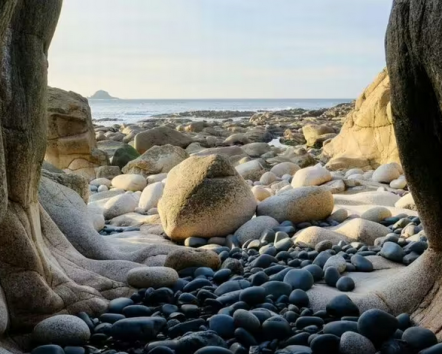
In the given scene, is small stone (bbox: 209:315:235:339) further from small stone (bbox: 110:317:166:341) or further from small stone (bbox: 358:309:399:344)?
small stone (bbox: 358:309:399:344)

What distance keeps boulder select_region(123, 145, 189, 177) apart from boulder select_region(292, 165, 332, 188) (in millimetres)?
4339

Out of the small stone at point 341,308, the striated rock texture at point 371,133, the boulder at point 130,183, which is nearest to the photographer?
the small stone at point 341,308

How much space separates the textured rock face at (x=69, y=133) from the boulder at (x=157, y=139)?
319cm

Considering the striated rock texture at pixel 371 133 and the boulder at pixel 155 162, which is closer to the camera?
the boulder at pixel 155 162

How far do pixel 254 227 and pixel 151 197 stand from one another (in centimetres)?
310

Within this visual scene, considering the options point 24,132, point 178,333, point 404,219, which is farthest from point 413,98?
point 404,219

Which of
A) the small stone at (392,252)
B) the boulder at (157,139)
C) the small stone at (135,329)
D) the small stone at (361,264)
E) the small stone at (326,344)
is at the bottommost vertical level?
the small stone at (135,329)

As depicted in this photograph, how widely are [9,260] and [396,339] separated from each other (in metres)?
2.34

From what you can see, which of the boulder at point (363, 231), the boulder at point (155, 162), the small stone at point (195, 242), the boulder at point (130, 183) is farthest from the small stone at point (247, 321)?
the boulder at point (155, 162)

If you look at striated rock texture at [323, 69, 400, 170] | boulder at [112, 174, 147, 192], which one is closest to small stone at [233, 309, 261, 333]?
boulder at [112, 174, 147, 192]

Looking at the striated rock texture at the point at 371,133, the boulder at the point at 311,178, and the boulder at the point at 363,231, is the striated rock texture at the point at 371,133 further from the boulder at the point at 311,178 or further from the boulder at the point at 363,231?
the boulder at the point at 363,231

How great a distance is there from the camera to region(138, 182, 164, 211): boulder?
9188 millimetres

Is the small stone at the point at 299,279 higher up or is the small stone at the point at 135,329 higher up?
the small stone at the point at 299,279

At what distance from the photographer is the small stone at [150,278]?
14.2ft
